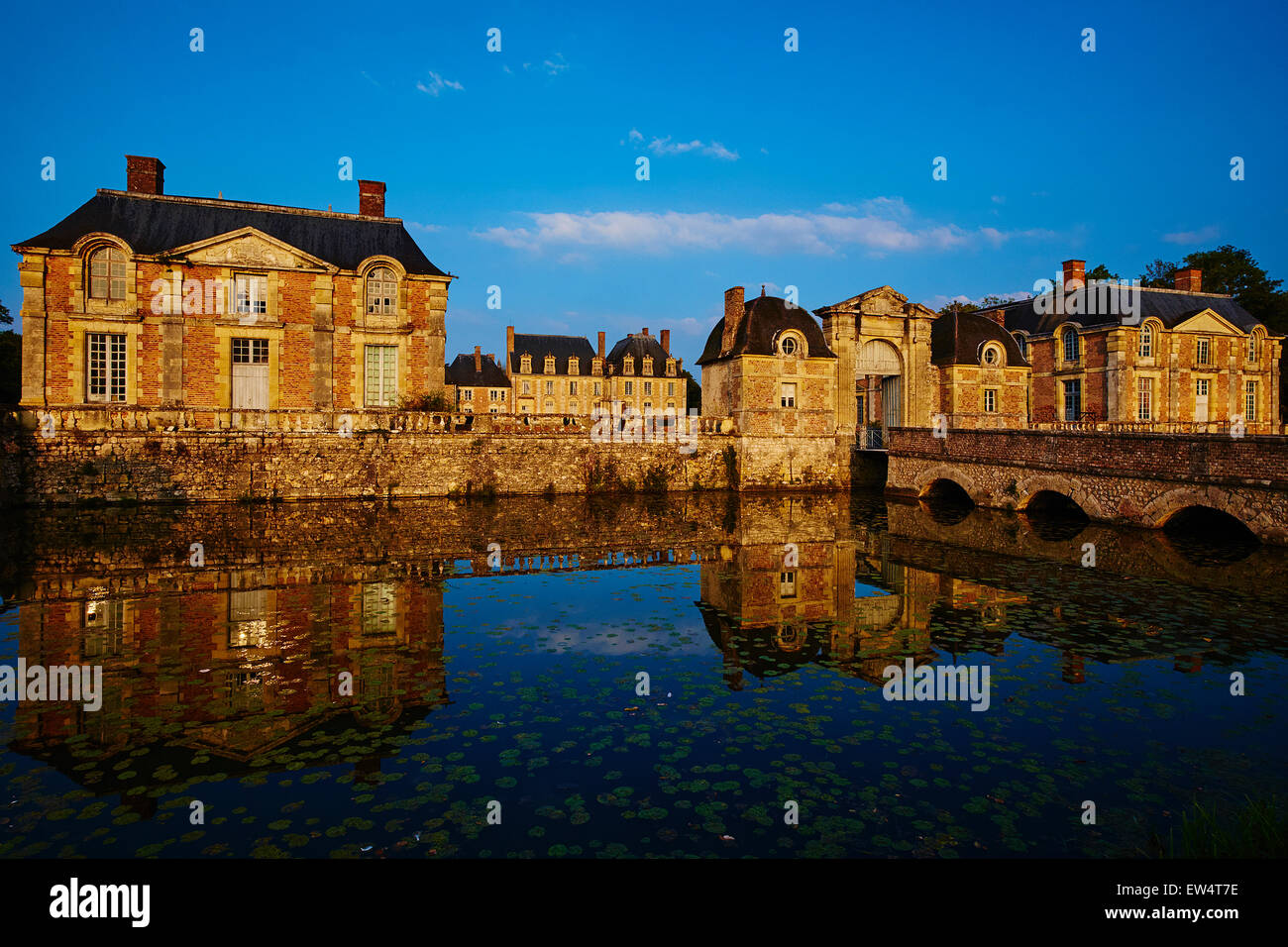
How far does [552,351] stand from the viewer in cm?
6078

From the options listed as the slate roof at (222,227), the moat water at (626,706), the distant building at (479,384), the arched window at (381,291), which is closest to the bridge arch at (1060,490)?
the moat water at (626,706)

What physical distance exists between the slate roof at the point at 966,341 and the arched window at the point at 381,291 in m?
22.8

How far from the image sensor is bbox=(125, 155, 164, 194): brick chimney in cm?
2562

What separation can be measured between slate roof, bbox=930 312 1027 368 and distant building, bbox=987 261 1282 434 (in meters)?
6.32

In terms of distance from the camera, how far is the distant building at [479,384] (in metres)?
59.3

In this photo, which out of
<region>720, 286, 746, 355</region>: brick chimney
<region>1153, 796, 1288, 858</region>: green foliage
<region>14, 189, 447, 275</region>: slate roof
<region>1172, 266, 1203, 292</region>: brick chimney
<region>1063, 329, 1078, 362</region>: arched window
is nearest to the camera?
<region>1153, 796, 1288, 858</region>: green foliage

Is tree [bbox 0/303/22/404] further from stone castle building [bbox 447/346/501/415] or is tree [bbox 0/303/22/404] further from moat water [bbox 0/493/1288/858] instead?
stone castle building [bbox 447/346/501/415]

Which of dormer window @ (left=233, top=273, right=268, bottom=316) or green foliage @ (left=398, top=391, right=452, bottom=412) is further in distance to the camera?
green foliage @ (left=398, top=391, right=452, bottom=412)

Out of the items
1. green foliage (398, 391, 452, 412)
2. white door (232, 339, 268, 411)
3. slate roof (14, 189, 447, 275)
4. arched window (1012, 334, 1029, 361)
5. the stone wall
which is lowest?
the stone wall

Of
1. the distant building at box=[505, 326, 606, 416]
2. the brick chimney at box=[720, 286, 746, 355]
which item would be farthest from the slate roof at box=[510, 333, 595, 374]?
the brick chimney at box=[720, 286, 746, 355]
